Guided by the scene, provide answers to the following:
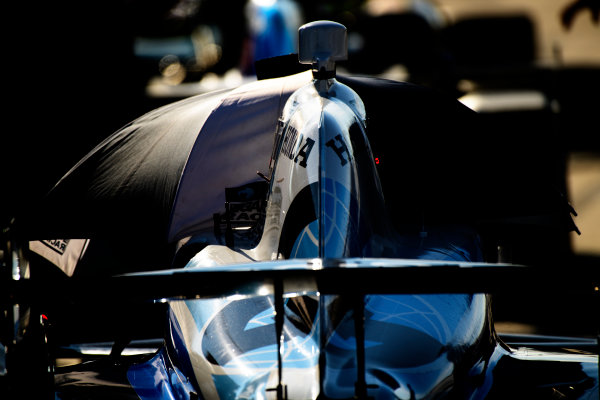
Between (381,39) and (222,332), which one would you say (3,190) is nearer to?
(381,39)

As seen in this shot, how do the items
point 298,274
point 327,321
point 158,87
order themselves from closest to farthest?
1. point 298,274
2. point 327,321
3. point 158,87

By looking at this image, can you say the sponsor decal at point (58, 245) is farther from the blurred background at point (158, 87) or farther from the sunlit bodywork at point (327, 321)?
the sunlit bodywork at point (327, 321)

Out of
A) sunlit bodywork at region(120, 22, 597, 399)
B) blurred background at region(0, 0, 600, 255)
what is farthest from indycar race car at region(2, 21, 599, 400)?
blurred background at region(0, 0, 600, 255)

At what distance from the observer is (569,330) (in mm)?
5977

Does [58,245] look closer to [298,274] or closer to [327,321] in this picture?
[327,321]

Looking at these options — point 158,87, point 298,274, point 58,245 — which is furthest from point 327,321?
point 158,87

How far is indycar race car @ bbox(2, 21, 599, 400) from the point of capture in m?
2.03

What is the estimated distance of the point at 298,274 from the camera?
1949 mm

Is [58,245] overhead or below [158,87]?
below

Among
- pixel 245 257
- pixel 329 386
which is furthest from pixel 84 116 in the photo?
pixel 329 386

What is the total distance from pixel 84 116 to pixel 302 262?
27.3 feet

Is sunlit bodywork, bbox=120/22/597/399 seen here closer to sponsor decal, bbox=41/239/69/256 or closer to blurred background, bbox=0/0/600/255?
sponsor decal, bbox=41/239/69/256

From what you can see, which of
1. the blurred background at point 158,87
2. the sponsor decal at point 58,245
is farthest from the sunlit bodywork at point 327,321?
the blurred background at point 158,87

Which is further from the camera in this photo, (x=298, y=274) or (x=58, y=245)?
(x=58, y=245)
